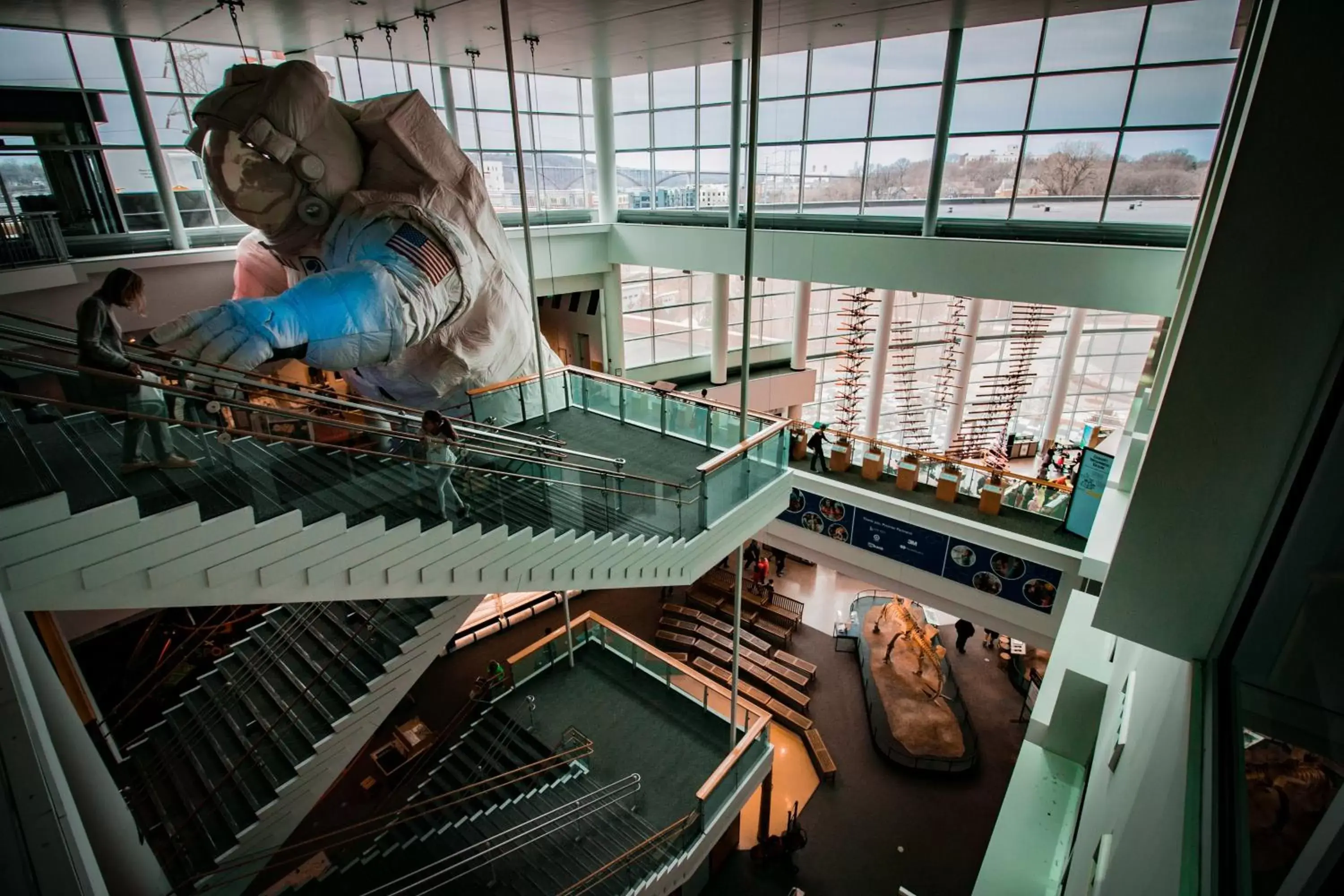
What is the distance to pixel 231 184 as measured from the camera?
6.05 metres

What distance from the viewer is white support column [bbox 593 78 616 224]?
16344mm

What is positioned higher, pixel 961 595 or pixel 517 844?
pixel 961 595

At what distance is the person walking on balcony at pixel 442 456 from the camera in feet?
17.5

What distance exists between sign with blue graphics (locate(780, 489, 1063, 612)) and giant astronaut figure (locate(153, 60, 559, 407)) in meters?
5.92

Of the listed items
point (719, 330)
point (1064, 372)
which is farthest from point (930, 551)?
point (1064, 372)

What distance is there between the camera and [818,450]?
43.8ft

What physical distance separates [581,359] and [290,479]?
15014 mm

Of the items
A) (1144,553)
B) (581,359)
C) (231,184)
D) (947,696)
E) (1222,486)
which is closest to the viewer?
(1222,486)

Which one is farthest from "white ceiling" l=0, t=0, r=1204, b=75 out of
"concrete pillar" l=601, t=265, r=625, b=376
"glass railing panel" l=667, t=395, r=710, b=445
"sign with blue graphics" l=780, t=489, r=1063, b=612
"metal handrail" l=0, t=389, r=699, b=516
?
"sign with blue graphics" l=780, t=489, r=1063, b=612

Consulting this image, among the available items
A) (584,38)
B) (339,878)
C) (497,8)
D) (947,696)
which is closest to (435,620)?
(339,878)

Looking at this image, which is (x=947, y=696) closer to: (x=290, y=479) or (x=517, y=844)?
(x=517, y=844)

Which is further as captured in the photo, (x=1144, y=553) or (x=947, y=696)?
(x=947, y=696)

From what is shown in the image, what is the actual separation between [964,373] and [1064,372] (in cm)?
419

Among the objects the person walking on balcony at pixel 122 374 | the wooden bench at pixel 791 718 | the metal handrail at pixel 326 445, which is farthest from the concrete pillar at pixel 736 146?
the person walking on balcony at pixel 122 374
